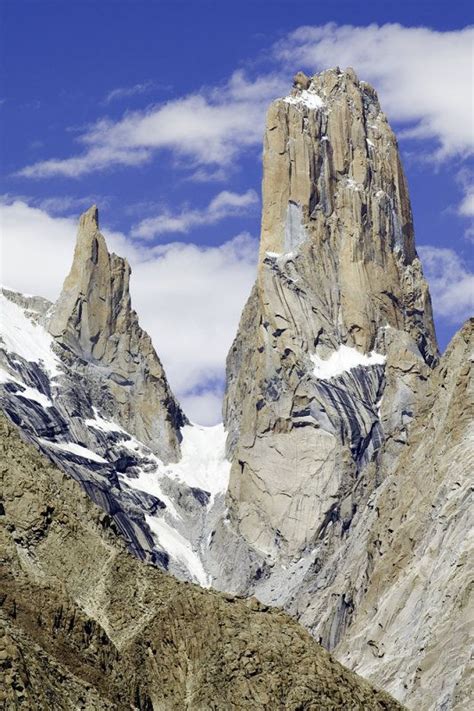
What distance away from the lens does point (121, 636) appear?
7112 cm

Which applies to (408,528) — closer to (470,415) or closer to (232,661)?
(470,415)

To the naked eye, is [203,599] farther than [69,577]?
No

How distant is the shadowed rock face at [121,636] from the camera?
59.4 meters

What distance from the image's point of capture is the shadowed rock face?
5944cm

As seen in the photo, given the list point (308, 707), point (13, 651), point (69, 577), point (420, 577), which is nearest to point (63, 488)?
point (69, 577)

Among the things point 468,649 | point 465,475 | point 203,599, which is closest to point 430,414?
point 465,475

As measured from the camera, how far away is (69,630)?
2490 inches

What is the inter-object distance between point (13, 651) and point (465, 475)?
284ft

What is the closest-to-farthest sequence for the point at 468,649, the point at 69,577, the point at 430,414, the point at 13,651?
the point at 13,651
the point at 69,577
the point at 468,649
the point at 430,414

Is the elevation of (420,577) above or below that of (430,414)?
below

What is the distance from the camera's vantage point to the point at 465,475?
458 feet

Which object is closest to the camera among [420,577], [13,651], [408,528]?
[13,651]

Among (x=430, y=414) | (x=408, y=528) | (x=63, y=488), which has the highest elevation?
(x=430, y=414)

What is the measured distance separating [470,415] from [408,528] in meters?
8.54
